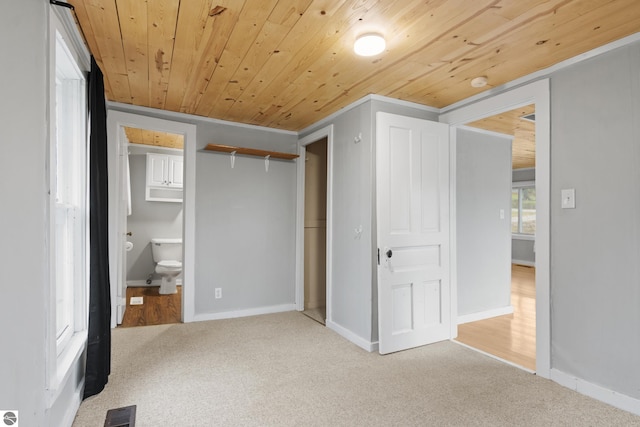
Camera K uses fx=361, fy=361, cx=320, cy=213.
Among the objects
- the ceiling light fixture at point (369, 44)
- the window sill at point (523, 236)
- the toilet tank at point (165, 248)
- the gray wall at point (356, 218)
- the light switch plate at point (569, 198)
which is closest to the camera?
the ceiling light fixture at point (369, 44)

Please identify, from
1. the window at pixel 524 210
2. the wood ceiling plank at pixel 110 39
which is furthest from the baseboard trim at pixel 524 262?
the wood ceiling plank at pixel 110 39

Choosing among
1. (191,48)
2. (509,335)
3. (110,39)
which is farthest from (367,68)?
(509,335)

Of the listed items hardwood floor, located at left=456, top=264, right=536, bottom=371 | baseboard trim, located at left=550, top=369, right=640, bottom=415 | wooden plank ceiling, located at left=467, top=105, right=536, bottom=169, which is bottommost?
hardwood floor, located at left=456, top=264, right=536, bottom=371

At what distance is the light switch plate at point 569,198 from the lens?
2.35 meters

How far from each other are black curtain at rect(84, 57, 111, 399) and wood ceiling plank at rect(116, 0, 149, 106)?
27 cm

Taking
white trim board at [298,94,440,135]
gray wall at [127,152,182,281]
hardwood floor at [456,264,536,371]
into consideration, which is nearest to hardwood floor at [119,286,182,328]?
gray wall at [127,152,182,281]

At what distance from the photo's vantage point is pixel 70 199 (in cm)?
219

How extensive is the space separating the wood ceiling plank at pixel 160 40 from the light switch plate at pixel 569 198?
2.58m

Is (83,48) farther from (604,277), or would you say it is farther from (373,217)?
(604,277)

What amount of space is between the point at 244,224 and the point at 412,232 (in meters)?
1.89

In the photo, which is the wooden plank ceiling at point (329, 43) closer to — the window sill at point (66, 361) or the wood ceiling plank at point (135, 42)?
the wood ceiling plank at point (135, 42)

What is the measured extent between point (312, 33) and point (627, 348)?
2.58m

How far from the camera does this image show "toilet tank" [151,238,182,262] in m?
5.42

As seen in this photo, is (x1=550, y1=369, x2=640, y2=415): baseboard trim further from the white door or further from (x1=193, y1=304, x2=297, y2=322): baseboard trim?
(x1=193, y1=304, x2=297, y2=322): baseboard trim
